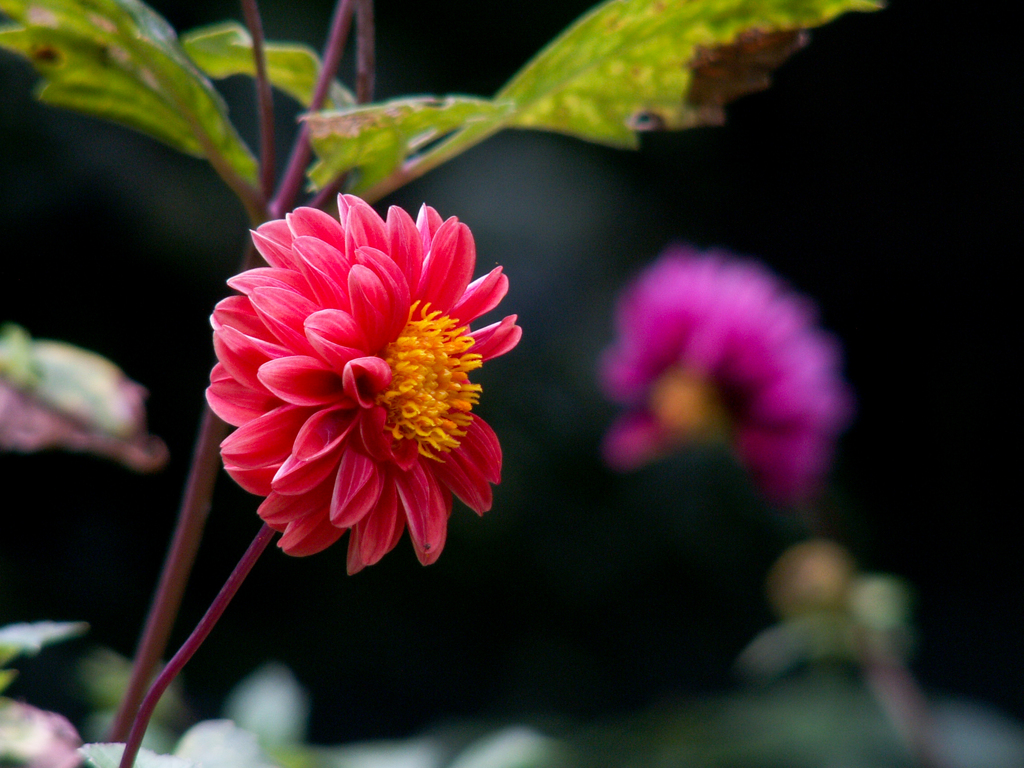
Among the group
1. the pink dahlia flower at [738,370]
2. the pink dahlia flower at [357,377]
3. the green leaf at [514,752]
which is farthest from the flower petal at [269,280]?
the pink dahlia flower at [738,370]

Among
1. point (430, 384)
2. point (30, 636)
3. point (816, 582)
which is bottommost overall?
point (816, 582)

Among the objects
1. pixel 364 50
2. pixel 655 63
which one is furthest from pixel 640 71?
pixel 364 50

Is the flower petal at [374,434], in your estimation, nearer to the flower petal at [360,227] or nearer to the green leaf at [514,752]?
the flower petal at [360,227]

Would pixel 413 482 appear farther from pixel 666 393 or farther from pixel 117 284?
pixel 117 284

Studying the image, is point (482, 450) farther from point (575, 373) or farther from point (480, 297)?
point (575, 373)

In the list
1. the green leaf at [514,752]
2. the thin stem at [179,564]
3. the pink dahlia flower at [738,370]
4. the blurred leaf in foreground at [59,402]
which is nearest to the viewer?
the thin stem at [179,564]

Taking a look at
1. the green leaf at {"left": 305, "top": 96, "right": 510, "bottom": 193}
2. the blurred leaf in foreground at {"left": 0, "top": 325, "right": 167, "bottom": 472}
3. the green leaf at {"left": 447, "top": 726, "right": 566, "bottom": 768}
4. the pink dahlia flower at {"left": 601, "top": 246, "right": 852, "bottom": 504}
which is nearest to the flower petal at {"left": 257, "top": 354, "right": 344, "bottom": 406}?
the green leaf at {"left": 305, "top": 96, "right": 510, "bottom": 193}
